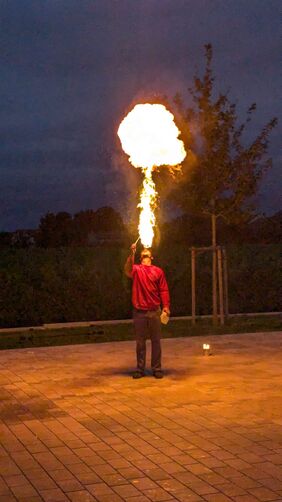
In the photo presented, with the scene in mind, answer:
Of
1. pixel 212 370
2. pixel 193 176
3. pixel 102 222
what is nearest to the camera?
pixel 212 370

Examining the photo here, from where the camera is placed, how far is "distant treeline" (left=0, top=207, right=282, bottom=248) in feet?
105

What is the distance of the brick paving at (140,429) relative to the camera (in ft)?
22.4

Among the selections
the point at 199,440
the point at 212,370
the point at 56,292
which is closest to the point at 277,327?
the point at 56,292

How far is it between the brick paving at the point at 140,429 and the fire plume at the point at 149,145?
2.39 m

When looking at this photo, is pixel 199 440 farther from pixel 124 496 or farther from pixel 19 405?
pixel 19 405

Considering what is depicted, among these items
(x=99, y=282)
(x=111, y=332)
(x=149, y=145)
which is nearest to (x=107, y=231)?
(x=99, y=282)

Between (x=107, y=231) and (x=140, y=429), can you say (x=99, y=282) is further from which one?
(x=107, y=231)

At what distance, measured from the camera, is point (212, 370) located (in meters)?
12.8

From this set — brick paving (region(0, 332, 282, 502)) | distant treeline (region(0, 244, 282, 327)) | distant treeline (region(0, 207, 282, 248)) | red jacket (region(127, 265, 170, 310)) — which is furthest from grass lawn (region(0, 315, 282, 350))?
distant treeline (region(0, 207, 282, 248))

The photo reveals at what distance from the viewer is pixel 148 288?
11.9 metres

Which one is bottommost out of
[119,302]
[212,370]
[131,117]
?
[212,370]

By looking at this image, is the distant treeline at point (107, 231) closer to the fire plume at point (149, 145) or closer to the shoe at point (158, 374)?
the fire plume at point (149, 145)

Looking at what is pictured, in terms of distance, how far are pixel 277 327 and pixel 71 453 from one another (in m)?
11.8

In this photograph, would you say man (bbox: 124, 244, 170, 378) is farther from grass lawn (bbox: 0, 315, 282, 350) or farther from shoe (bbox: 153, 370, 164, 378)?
grass lawn (bbox: 0, 315, 282, 350)
